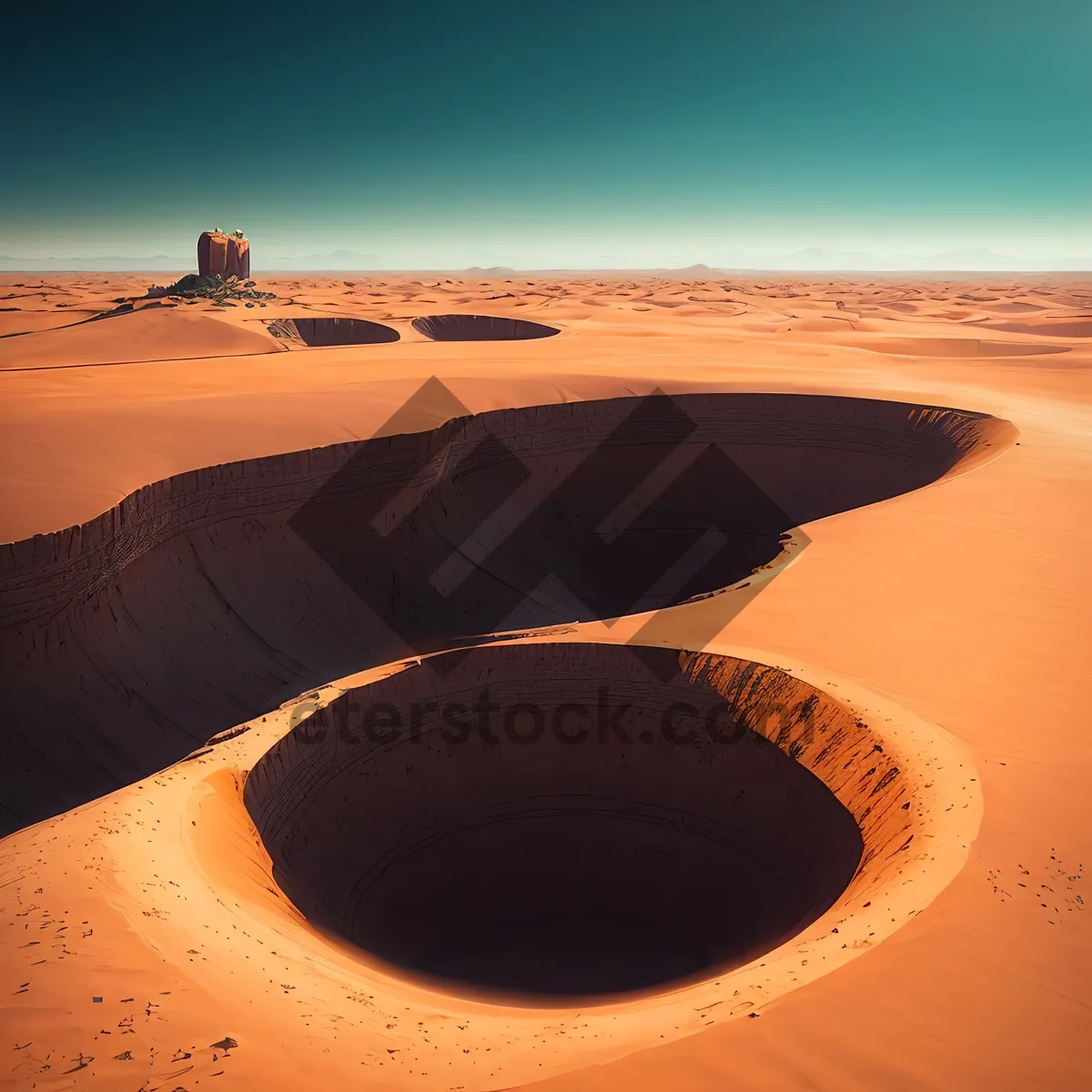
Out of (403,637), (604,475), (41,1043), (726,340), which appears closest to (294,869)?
(41,1043)

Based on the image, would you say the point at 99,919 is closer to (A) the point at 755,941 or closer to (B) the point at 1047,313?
(A) the point at 755,941

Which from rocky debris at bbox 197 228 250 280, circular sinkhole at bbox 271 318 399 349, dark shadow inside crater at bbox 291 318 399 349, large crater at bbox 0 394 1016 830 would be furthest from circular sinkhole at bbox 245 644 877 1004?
rocky debris at bbox 197 228 250 280

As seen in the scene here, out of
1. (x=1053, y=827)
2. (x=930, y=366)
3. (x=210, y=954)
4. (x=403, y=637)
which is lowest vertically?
(x=403, y=637)

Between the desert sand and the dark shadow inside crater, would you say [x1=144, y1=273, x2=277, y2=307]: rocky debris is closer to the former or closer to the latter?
the dark shadow inside crater

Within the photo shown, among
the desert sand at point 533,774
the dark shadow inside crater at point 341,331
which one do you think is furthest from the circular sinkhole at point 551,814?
the dark shadow inside crater at point 341,331

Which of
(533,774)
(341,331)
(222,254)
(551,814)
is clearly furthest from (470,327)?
(551,814)

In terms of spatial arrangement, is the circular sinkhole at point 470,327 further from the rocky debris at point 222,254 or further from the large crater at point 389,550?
the large crater at point 389,550
